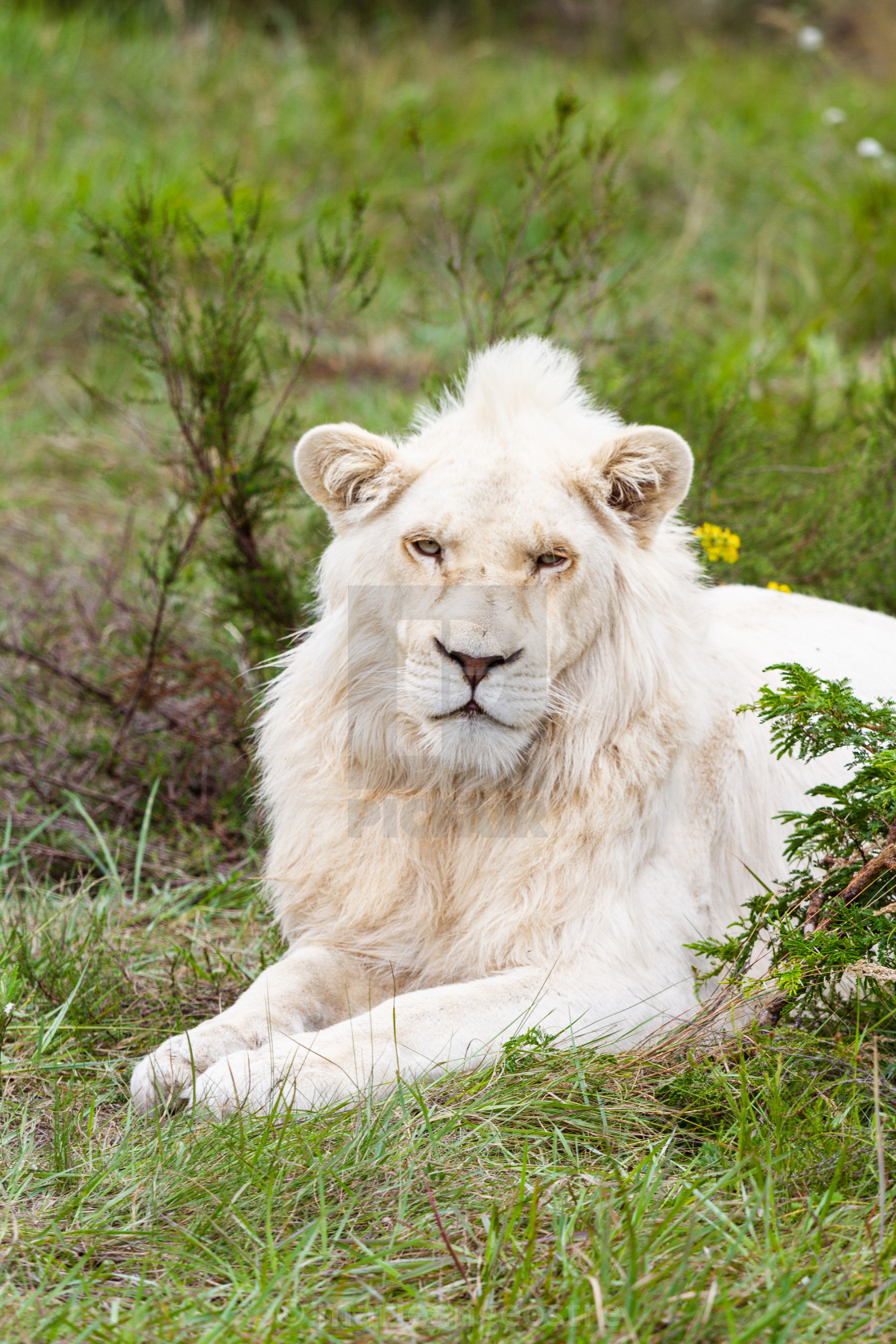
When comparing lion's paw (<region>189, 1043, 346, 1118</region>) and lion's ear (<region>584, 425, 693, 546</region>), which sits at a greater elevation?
lion's ear (<region>584, 425, 693, 546</region>)

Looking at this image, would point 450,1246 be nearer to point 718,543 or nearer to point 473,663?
point 473,663

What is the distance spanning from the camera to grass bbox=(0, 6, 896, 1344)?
2.09m

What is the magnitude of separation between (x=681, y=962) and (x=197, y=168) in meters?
7.43

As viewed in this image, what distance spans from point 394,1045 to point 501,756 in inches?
25.8

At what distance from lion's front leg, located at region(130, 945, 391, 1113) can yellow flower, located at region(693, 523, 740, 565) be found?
1.96 meters

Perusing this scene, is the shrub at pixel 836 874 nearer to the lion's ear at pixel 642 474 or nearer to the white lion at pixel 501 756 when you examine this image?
the white lion at pixel 501 756

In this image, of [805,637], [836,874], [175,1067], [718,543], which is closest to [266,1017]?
[175,1067]

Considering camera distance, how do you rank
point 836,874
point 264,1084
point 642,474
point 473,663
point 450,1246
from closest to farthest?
point 450,1246, point 264,1084, point 836,874, point 473,663, point 642,474

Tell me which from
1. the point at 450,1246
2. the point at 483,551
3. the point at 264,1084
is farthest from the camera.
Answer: the point at 483,551

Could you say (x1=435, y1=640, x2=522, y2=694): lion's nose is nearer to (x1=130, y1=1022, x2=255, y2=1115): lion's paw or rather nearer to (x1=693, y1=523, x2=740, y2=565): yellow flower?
(x1=130, y1=1022, x2=255, y2=1115): lion's paw

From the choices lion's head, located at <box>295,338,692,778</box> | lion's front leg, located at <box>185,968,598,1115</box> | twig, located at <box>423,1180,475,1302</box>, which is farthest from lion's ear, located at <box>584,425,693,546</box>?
twig, located at <box>423,1180,475,1302</box>

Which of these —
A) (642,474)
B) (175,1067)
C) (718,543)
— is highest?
(642,474)

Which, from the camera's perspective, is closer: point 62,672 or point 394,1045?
point 394,1045

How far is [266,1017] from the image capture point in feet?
9.52
